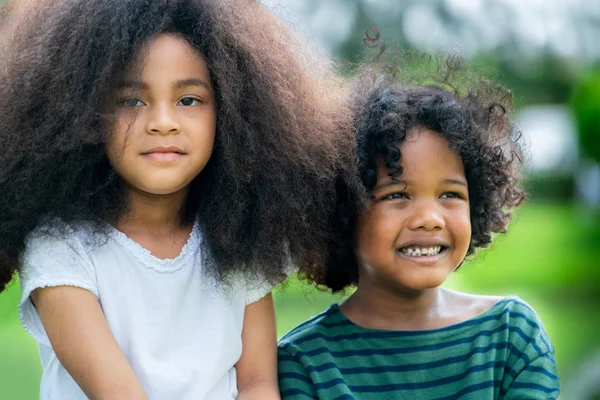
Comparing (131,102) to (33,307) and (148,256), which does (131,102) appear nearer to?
(148,256)

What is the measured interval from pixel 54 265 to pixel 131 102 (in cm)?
43

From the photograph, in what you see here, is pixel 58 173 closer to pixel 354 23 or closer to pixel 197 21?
pixel 197 21

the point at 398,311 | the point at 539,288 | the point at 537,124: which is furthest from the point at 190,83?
the point at 539,288

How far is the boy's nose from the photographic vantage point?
2619 millimetres

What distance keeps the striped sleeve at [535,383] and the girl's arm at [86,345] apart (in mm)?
971

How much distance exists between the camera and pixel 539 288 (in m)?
11.1

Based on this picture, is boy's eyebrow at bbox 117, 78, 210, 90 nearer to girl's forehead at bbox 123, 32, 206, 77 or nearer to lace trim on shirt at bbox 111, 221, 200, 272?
girl's forehead at bbox 123, 32, 206, 77

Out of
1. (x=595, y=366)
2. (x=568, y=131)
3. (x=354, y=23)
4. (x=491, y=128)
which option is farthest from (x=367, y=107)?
(x=568, y=131)

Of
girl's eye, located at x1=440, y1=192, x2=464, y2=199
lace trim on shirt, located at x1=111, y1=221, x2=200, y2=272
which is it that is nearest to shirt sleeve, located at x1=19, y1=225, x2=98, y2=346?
lace trim on shirt, located at x1=111, y1=221, x2=200, y2=272

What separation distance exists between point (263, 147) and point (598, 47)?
504 inches

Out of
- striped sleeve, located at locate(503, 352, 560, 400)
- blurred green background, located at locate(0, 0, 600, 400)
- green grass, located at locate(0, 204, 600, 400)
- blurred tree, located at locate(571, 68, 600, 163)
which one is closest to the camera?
striped sleeve, located at locate(503, 352, 560, 400)

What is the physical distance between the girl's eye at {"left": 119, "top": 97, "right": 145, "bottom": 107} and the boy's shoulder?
832mm

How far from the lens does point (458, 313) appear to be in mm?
2762

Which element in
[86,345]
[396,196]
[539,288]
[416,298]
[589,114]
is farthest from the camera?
[589,114]
